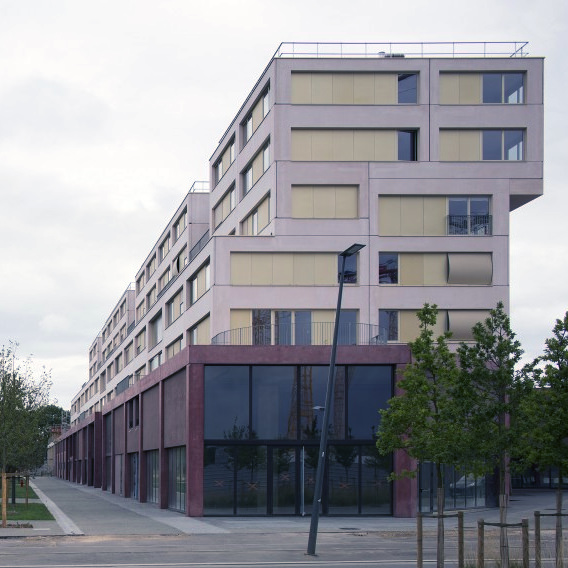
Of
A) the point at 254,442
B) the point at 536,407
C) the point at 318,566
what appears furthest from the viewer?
the point at 254,442

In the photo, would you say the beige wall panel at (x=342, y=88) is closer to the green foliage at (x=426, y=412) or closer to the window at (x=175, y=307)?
the window at (x=175, y=307)

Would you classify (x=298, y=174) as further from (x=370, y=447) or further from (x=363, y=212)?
(x=370, y=447)

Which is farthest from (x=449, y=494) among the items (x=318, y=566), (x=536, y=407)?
(x=536, y=407)

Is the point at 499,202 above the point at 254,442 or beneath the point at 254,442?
above

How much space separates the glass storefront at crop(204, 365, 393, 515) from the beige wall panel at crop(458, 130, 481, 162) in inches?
536

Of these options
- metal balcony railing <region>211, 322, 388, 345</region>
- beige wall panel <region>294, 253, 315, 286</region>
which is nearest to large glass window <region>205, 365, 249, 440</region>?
metal balcony railing <region>211, 322, 388, 345</region>

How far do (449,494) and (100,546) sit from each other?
64.5ft

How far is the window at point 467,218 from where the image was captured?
5075 cm

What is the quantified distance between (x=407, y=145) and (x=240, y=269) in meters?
10.6

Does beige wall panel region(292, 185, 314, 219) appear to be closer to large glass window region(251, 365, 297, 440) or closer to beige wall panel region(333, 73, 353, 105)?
beige wall panel region(333, 73, 353, 105)

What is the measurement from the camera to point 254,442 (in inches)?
1678

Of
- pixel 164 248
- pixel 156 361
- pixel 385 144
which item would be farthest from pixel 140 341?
pixel 385 144

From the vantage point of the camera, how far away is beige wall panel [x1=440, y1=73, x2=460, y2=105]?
51.4 m

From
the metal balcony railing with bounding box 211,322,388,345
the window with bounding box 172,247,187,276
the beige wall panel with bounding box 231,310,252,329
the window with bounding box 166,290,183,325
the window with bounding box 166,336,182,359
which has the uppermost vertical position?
the window with bounding box 172,247,187,276
